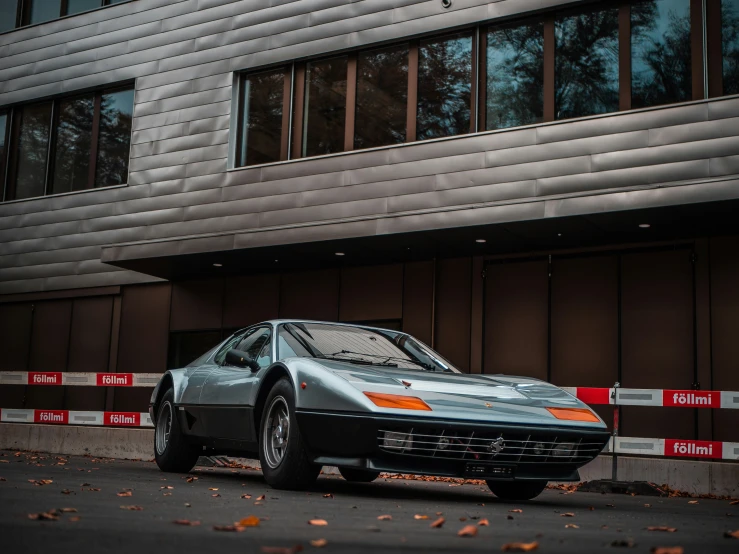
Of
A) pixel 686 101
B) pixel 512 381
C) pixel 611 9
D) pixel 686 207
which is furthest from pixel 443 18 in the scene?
pixel 512 381

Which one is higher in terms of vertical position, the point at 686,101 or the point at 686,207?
the point at 686,101

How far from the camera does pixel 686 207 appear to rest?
13.1 metres

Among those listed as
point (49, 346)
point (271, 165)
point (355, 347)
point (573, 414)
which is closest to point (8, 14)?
point (49, 346)

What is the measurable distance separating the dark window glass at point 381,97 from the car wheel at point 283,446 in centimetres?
988

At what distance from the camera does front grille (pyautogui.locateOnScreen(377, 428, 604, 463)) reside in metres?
7.06

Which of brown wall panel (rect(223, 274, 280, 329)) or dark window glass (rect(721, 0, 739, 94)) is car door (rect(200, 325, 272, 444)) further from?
brown wall panel (rect(223, 274, 280, 329))

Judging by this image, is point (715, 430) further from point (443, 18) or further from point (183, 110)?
point (183, 110)

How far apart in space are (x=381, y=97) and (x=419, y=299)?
3.51 meters

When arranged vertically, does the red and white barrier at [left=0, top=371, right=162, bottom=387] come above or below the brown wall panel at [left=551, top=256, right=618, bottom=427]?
below

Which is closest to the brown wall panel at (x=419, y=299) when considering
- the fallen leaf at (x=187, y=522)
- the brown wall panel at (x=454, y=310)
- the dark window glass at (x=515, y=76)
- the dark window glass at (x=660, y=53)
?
the brown wall panel at (x=454, y=310)

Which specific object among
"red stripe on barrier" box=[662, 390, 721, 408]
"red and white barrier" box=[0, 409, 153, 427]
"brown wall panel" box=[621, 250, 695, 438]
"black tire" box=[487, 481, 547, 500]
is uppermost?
"brown wall panel" box=[621, 250, 695, 438]

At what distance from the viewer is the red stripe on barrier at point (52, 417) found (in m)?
16.3

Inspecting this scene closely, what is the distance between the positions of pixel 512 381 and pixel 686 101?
7457mm

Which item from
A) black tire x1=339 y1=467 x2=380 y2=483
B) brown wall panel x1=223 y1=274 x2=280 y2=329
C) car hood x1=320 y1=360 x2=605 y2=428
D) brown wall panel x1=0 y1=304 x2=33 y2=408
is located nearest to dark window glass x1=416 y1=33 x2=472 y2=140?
brown wall panel x1=223 y1=274 x2=280 y2=329
